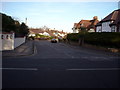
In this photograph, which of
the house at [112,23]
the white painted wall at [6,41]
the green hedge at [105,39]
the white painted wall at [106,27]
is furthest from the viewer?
the white painted wall at [106,27]

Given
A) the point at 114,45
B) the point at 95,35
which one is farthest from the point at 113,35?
A: the point at 95,35

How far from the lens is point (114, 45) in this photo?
19094 mm

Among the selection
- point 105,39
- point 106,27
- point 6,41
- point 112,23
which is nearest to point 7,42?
point 6,41

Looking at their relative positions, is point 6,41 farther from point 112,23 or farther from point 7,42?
point 112,23

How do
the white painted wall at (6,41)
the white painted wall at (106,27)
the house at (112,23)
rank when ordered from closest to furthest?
1. the white painted wall at (6,41)
2. the house at (112,23)
3. the white painted wall at (106,27)

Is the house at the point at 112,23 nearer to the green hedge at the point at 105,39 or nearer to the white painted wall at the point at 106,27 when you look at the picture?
the white painted wall at the point at 106,27

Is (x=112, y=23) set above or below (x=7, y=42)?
above

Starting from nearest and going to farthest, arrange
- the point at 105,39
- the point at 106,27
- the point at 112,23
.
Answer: the point at 105,39
the point at 112,23
the point at 106,27

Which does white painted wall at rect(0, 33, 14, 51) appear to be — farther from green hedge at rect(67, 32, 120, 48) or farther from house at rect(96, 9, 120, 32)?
house at rect(96, 9, 120, 32)

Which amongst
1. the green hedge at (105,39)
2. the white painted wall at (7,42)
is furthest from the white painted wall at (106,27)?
the white painted wall at (7,42)

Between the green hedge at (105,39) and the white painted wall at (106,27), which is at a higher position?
the white painted wall at (106,27)

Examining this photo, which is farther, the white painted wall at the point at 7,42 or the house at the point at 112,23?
the house at the point at 112,23

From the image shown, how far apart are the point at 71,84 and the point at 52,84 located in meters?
0.72

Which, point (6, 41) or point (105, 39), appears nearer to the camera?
point (6, 41)
